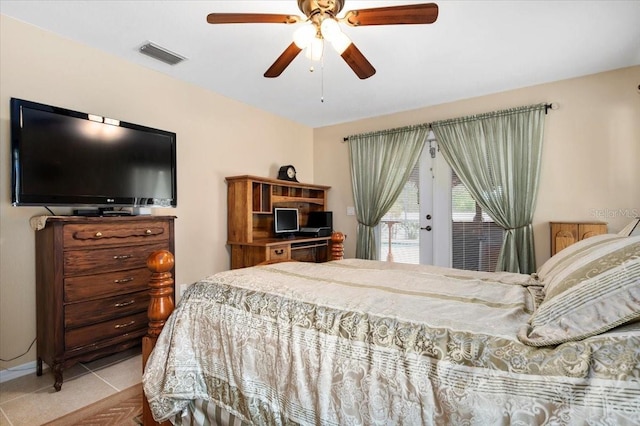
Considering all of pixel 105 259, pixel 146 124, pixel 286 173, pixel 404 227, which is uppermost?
pixel 146 124

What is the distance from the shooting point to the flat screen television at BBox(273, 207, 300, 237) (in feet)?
12.5

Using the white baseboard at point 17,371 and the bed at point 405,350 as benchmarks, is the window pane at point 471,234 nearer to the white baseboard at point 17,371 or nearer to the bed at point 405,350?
the bed at point 405,350

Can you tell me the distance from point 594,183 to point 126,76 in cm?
449

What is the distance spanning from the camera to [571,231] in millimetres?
2885

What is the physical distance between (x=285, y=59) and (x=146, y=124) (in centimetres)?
164

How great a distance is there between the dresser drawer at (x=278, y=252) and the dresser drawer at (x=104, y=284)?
1.24 metres

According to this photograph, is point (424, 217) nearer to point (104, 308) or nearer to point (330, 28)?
point (330, 28)

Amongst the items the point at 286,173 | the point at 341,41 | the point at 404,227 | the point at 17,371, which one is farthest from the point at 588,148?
the point at 17,371

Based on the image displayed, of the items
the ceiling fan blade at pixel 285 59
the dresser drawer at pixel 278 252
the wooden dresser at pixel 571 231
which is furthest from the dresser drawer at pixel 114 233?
the wooden dresser at pixel 571 231

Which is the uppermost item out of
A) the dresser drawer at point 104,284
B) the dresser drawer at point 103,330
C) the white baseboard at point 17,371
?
the dresser drawer at point 104,284

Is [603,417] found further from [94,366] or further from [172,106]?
[172,106]

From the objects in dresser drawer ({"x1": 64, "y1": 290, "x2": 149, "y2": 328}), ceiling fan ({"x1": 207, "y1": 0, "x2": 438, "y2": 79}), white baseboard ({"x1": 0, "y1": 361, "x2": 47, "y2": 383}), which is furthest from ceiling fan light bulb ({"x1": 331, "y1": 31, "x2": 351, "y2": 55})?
white baseboard ({"x1": 0, "y1": 361, "x2": 47, "y2": 383})

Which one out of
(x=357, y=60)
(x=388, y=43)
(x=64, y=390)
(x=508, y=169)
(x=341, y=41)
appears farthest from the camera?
(x=508, y=169)

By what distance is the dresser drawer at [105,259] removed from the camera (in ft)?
6.77
